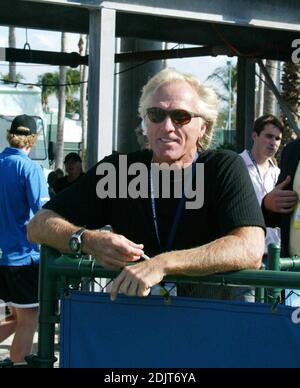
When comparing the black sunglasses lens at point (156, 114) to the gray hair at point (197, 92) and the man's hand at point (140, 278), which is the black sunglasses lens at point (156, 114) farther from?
the man's hand at point (140, 278)

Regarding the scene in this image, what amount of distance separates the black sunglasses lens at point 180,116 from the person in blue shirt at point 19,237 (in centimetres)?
347

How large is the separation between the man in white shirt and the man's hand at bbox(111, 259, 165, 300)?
12.3 ft

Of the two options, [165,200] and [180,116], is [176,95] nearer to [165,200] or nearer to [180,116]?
[180,116]

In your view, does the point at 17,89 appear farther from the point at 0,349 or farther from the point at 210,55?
the point at 0,349

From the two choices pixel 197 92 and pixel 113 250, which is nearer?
pixel 113 250

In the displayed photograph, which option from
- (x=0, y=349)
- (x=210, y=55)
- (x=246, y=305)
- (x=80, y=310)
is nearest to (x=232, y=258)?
(x=246, y=305)

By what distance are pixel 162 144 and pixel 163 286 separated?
0.61 metres

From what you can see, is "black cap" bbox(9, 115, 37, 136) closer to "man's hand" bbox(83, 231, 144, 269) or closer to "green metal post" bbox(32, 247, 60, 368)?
"green metal post" bbox(32, 247, 60, 368)

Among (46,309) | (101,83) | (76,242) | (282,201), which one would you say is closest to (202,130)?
(76,242)

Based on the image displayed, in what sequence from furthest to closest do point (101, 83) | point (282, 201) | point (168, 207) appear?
point (101, 83) → point (282, 201) → point (168, 207)

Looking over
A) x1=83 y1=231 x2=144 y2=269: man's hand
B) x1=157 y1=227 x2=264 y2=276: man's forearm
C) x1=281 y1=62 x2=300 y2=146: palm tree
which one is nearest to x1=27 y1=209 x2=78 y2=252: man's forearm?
x1=83 y1=231 x2=144 y2=269: man's hand

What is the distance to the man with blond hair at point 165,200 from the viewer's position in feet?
10.2

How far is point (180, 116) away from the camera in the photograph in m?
3.38

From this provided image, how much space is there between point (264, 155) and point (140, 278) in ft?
13.8
